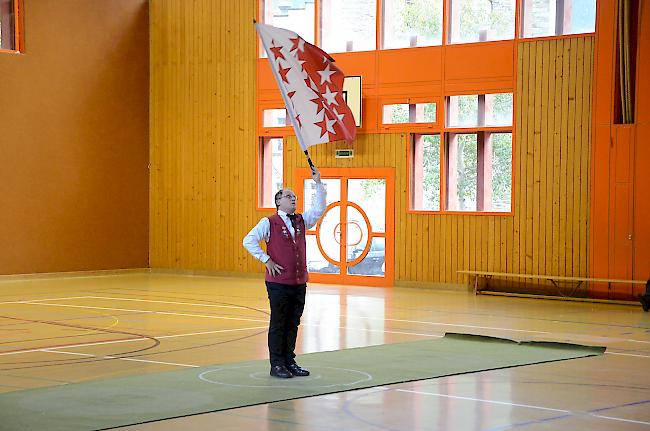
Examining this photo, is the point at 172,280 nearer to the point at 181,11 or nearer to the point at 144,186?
the point at 144,186

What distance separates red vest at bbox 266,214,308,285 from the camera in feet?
30.9

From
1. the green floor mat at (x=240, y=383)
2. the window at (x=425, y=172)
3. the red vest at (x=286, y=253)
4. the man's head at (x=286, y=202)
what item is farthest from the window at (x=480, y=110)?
the red vest at (x=286, y=253)

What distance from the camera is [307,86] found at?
430 inches

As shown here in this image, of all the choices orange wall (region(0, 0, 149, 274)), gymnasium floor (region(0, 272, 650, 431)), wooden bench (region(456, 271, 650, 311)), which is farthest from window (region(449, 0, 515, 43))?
orange wall (region(0, 0, 149, 274))

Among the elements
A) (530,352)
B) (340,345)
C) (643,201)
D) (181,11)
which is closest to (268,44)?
(340,345)

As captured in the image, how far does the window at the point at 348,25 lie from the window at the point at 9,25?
649cm

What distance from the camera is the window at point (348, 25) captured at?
21.6 meters

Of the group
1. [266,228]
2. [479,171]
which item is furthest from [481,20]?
[266,228]

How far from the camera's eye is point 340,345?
12086 mm

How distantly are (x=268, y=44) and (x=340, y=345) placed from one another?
3730mm

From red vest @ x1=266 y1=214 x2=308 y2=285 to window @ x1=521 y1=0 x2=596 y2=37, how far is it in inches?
450

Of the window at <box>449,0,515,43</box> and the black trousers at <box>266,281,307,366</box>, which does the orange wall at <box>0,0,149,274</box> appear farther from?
the black trousers at <box>266,281,307,366</box>

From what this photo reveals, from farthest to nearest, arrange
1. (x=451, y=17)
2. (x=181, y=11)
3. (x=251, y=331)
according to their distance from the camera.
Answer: (x=181, y=11)
(x=451, y=17)
(x=251, y=331)

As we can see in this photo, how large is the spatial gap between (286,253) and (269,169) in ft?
45.6
